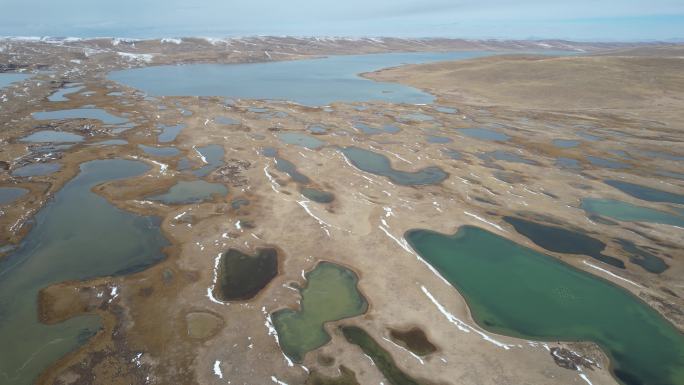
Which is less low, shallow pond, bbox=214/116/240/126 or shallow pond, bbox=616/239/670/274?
shallow pond, bbox=616/239/670/274

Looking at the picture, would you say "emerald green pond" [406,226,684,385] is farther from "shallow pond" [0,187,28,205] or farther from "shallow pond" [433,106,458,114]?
"shallow pond" [433,106,458,114]

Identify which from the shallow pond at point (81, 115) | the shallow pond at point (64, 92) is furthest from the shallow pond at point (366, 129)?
the shallow pond at point (64, 92)

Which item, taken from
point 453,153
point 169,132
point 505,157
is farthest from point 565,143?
point 169,132

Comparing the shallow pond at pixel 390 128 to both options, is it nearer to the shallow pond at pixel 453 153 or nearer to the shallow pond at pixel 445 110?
the shallow pond at pixel 453 153

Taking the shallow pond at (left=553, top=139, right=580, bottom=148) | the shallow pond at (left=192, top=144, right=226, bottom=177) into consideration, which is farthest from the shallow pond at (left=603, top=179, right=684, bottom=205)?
the shallow pond at (left=192, top=144, right=226, bottom=177)

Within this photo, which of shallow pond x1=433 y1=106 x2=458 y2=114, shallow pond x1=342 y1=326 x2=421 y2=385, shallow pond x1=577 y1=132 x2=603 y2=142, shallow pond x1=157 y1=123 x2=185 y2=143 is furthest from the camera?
shallow pond x1=433 y1=106 x2=458 y2=114

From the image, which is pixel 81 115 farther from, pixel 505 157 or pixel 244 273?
pixel 505 157

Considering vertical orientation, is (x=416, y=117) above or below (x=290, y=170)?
above

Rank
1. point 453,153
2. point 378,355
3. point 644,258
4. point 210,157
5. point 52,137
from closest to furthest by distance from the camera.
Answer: point 378,355, point 644,258, point 210,157, point 453,153, point 52,137
